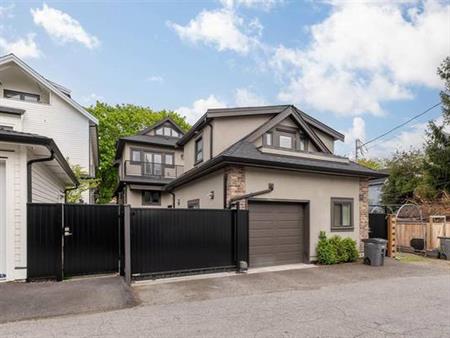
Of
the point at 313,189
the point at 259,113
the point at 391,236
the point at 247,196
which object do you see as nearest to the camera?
the point at 247,196

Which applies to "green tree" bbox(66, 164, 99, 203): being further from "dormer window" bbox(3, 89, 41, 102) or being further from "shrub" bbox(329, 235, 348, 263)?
"shrub" bbox(329, 235, 348, 263)

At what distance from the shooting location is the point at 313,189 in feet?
35.6

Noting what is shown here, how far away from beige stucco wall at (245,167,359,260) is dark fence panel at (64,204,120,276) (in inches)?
161

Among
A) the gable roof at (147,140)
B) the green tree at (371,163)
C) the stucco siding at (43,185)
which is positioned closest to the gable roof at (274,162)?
the stucco siding at (43,185)

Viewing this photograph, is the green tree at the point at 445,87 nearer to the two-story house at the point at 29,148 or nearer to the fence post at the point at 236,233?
the fence post at the point at 236,233

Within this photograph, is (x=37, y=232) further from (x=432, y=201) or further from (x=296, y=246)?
(x=432, y=201)

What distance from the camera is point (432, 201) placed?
20.2 m

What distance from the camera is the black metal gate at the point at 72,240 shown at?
7180mm

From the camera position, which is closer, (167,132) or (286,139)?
(286,139)

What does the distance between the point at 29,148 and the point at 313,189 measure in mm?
8550

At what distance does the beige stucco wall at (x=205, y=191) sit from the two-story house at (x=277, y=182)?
34 mm

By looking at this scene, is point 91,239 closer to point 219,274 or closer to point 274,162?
point 219,274

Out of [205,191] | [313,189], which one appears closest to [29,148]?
[205,191]

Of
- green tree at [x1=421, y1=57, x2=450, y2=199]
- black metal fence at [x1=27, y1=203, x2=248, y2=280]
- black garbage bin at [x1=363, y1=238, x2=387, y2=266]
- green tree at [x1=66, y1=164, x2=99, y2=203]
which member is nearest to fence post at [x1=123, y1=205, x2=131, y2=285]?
black metal fence at [x1=27, y1=203, x2=248, y2=280]
